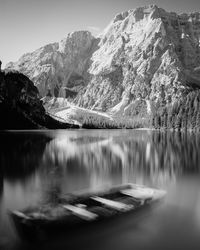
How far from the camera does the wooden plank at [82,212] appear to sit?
69.7 feet

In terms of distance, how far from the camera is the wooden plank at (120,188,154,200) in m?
26.7

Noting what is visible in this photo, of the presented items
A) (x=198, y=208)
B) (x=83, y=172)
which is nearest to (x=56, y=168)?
(x=83, y=172)

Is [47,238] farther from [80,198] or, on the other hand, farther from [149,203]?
[149,203]

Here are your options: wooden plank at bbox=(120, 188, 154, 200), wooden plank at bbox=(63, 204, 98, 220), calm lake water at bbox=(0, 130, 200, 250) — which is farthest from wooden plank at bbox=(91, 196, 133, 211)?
wooden plank at bbox=(120, 188, 154, 200)

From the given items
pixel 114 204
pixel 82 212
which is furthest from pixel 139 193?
pixel 82 212

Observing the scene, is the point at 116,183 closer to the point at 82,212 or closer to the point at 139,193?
the point at 139,193

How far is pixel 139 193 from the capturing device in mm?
27953

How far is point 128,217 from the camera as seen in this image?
74.7 ft

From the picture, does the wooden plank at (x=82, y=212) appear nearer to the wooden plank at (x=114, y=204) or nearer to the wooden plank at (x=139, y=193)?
the wooden plank at (x=114, y=204)

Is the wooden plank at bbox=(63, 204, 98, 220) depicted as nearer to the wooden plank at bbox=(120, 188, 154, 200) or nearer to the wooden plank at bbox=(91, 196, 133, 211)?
the wooden plank at bbox=(91, 196, 133, 211)

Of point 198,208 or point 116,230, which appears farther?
point 198,208

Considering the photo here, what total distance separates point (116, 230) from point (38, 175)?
23731 mm

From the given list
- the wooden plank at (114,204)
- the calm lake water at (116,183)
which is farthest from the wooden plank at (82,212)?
the wooden plank at (114,204)

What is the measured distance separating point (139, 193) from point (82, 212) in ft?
25.2
